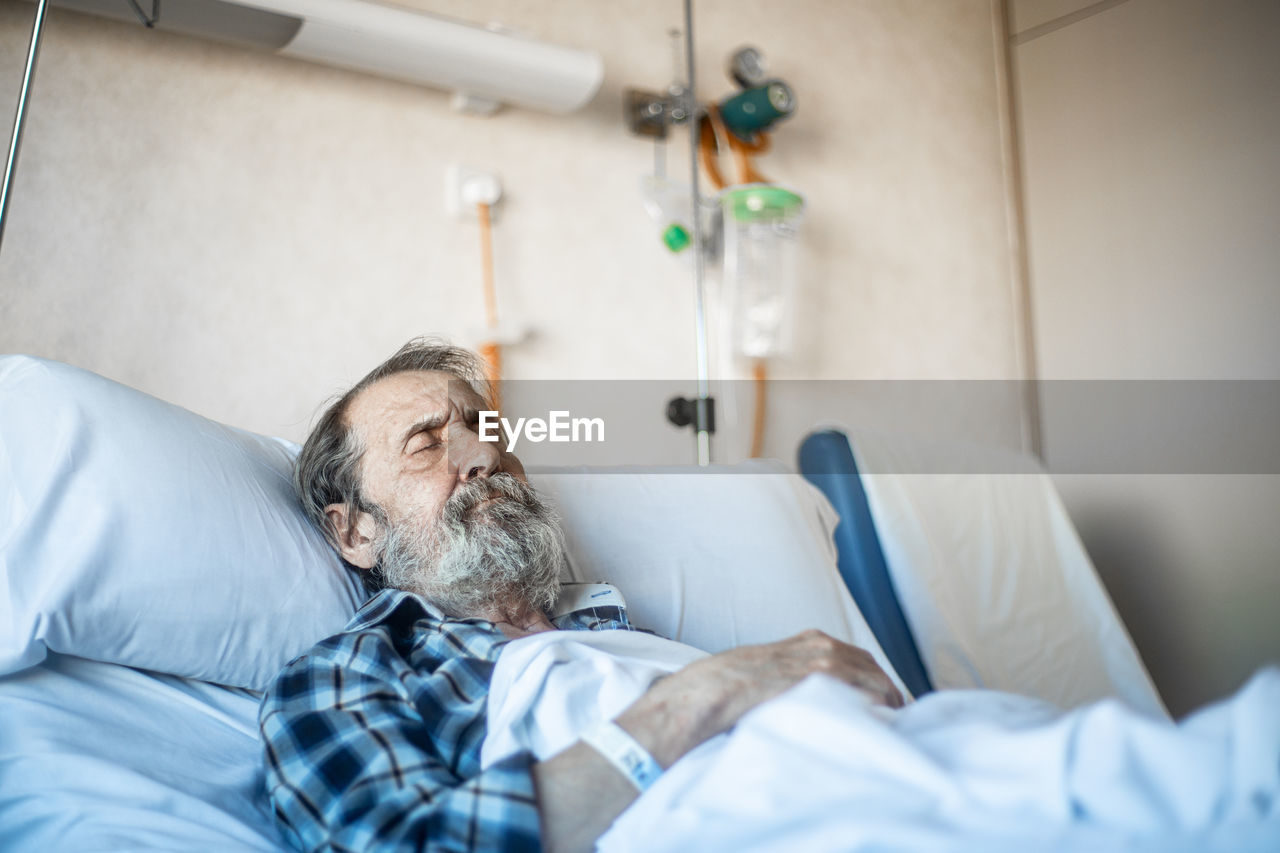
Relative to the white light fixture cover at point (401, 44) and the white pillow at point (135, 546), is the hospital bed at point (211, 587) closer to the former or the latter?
the white pillow at point (135, 546)

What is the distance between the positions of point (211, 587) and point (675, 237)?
131 cm

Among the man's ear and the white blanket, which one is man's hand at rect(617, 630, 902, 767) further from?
the man's ear

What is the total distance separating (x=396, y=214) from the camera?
5.96ft

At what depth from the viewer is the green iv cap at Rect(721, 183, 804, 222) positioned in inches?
81.7

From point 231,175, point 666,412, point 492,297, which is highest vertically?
point 231,175

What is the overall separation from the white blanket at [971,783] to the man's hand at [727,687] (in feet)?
0.17

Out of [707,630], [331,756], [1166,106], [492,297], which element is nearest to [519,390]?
[492,297]

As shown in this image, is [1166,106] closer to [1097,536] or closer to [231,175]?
[1097,536]

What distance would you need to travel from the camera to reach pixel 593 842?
2.57 ft

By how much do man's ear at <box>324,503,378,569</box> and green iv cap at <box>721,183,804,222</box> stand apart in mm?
1142

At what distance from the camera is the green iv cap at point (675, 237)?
209cm

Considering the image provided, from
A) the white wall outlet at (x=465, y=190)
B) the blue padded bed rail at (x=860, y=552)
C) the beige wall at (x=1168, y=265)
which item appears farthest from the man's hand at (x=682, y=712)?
the beige wall at (x=1168, y=265)

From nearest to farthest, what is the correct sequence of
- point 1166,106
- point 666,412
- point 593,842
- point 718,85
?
1. point 593,842
2. point 666,412
3. point 718,85
4. point 1166,106

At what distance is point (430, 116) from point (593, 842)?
1.47 metres
